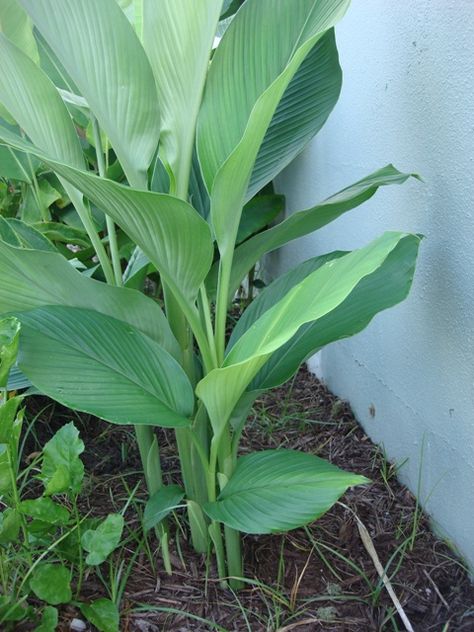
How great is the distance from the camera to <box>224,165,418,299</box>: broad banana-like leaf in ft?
3.17

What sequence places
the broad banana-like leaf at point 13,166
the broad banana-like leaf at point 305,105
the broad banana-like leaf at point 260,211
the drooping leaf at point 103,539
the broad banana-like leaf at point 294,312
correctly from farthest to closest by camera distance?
1. the broad banana-like leaf at point 260,211
2. the broad banana-like leaf at point 13,166
3. the broad banana-like leaf at point 305,105
4. the drooping leaf at point 103,539
5. the broad banana-like leaf at point 294,312

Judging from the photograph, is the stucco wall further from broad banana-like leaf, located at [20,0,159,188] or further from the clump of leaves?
the clump of leaves

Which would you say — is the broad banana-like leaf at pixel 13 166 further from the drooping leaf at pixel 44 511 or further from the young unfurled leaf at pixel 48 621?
the young unfurled leaf at pixel 48 621

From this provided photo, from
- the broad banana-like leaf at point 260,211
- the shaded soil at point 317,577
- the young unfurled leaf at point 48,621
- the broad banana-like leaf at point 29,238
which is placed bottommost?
the shaded soil at point 317,577

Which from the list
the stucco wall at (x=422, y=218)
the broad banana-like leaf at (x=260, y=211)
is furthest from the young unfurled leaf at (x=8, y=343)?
the broad banana-like leaf at (x=260, y=211)

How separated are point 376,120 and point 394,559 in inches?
33.0

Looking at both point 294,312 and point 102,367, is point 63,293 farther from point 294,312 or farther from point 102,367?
point 294,312

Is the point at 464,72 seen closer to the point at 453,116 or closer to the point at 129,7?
the point at 453,116

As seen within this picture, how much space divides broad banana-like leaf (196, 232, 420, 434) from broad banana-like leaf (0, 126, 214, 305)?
0.40 ft

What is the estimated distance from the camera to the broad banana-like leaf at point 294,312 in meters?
0.65

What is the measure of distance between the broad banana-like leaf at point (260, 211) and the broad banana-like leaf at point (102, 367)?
36.3 inches

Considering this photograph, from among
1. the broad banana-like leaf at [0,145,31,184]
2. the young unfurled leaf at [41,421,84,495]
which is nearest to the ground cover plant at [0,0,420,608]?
the young unfurled leaf at [41,421,84,495]

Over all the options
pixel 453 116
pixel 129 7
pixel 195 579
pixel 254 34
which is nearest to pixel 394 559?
pixel 195 579

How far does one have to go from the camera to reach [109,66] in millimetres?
784
